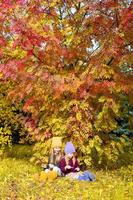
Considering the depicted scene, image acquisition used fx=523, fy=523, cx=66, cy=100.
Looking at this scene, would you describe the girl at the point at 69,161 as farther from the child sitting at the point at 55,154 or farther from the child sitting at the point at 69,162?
the child sitting at the point at 55,154

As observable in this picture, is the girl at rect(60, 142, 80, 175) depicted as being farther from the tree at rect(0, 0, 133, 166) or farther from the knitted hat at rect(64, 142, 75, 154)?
the tree at rect(0, 0, 133, 166)

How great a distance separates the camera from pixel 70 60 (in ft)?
44.6

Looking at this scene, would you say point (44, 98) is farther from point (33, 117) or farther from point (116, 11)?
point (116, 11)

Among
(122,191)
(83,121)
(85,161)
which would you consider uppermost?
(83,121)

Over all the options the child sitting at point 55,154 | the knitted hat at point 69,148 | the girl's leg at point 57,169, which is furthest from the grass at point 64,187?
the knitted hat at point 69,148

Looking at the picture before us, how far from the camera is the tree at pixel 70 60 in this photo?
12945 mm

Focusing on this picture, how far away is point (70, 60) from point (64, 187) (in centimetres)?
392

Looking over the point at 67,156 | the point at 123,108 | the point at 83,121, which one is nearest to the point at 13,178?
the point at 67,156

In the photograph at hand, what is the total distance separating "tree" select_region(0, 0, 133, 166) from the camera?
12945 mm

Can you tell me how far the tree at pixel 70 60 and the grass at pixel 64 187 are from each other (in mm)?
1261

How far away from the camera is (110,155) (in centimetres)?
1381

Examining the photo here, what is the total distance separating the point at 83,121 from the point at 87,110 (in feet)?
1.01

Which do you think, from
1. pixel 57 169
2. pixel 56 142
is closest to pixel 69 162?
pixel 57 169

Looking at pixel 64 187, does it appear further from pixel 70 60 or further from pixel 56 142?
pixel 70 60
